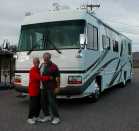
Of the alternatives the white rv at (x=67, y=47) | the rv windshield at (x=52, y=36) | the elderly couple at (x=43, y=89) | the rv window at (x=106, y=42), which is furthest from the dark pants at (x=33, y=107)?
the rv window at (x=106, y=42)

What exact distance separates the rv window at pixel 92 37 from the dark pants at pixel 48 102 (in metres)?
3.36

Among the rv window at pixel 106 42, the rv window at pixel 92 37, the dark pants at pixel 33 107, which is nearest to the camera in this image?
the dark pants at pixel 33 107

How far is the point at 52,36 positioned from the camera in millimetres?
12953

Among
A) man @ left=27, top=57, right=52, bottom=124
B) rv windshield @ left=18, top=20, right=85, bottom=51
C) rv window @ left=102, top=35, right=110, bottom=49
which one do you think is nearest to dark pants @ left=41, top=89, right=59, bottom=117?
man @ left=27, top=57, right=52, bottom=124

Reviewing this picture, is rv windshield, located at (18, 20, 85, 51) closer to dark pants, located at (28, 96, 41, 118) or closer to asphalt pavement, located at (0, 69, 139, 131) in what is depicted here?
asphalt pavement, located at (0, 69, 139, 131)

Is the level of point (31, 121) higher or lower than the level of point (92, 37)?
lower

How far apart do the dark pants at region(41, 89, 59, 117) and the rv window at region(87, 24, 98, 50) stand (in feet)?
11.0

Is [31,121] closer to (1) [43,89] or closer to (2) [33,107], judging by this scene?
(2) [33,107]

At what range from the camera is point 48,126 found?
31.7 feet

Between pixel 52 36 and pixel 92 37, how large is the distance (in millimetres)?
1559

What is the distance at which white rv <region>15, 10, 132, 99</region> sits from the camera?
12258mm

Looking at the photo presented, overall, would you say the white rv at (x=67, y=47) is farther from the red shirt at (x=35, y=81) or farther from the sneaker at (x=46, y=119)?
the red shirt at (x=35, y=81)

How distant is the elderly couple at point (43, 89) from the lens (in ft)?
33.2

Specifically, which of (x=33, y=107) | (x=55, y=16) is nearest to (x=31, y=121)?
(x=33, y=107)
